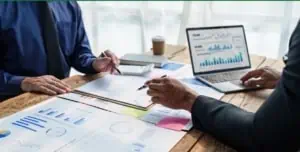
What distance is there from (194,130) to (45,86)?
59cm

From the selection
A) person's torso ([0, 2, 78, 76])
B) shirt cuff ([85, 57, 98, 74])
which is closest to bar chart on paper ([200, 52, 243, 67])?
shirt cuff ([85, 57, 98, 74])

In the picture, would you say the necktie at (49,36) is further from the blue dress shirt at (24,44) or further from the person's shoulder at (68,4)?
the person's shoulder at (68,4)


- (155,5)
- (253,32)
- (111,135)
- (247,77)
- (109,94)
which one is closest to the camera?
(111,135)

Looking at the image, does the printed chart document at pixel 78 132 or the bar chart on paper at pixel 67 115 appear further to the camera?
the bar chart on paper at pixel 67 115

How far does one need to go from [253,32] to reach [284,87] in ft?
5.76

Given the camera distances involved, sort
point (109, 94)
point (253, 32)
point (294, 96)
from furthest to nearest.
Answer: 1. point (253, 32)
2. point (109, 94)
3. point (294, 96)

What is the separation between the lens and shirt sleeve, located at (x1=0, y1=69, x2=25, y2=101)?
4.53 feet

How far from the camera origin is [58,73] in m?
1.64

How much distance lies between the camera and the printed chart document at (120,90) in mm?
1227

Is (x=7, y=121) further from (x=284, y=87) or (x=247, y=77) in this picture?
(x=247, y=77)

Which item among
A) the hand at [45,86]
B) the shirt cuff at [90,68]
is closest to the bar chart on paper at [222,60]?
the shirt cuff at [90,68]

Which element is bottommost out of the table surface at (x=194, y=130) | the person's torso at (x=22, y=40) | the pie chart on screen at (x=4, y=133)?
the table surface at (x=194, y=130)

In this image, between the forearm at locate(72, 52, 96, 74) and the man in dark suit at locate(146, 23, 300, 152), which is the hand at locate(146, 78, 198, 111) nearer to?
the man in dark suit at locate(146, 23, 300, 152)

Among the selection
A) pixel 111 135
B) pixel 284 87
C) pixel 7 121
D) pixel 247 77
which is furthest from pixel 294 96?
pixel 7 121
